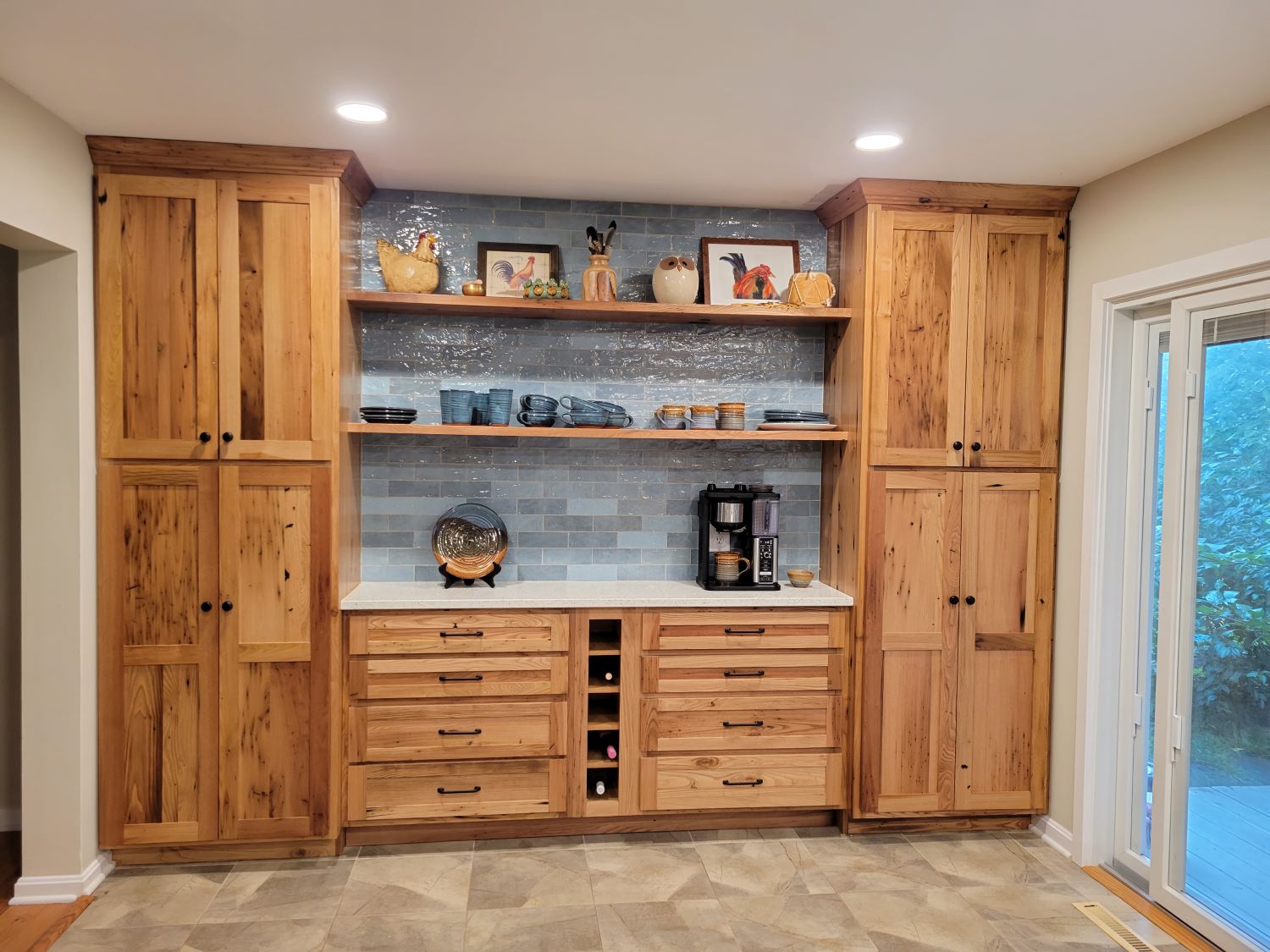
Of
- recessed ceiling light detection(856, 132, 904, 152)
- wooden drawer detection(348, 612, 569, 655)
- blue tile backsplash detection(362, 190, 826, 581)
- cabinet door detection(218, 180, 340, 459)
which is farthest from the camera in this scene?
blue tile backsplash detection(362, 190, 826, 581)

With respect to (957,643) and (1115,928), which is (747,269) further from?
(1115,928)

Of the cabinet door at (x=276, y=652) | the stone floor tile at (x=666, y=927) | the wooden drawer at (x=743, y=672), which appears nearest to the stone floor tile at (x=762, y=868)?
the stone floor tile at (x=666, y=927)

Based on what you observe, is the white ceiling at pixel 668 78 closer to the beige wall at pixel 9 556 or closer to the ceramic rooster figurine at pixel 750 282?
the ceramic rooster figurine at pixel 750 282

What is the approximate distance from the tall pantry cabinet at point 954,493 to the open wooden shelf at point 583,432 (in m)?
0.21

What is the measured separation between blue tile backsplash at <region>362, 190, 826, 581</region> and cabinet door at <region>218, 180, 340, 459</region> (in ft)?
1.56

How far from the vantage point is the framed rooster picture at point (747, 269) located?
3.67 metres

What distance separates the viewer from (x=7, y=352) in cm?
333

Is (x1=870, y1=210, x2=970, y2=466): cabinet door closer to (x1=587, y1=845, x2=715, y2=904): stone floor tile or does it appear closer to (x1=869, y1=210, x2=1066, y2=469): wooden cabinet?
(x1=869, y1=210, x2=1066, y2=469): wooden cabinet

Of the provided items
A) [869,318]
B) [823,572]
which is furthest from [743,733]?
[869,318]

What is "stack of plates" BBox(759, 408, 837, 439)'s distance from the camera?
353 cm

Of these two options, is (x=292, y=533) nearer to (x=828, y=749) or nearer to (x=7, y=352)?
(x=7, y=352)

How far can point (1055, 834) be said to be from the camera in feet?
11.2

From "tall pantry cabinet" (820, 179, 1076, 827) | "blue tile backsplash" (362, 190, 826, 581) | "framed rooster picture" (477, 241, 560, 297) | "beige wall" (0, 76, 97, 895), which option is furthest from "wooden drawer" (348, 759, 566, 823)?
"framed rooster picture" (477, 241, 560, 297)

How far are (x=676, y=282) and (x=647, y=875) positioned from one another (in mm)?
2219
